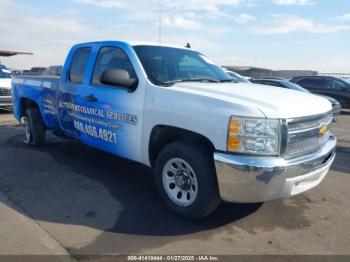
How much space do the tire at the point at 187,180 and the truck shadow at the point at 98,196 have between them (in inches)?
6.6

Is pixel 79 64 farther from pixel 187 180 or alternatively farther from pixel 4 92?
pixel 4 92

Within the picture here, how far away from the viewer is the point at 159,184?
13.7 feet

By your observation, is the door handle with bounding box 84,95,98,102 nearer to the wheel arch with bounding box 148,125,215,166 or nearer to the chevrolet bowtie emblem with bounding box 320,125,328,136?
the wheel arch with bounding box 148,125,215,166

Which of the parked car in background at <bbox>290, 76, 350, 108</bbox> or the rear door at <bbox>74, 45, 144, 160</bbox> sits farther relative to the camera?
the parked car in background at <bbox>290, 76, 350, 108</bbox>

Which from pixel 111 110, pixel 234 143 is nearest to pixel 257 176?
pixel 234 143

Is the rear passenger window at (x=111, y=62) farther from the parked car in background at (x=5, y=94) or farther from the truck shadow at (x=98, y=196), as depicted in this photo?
the parked car in background at (x=5, y=94)

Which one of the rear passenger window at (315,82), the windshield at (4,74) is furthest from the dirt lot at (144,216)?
the rear passenger window at (315,82)

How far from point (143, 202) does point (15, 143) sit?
14.3 ft

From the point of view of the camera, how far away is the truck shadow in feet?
12.6

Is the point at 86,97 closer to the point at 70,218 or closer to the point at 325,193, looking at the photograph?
the point at 70,218

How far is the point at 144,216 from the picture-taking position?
4.02 meters

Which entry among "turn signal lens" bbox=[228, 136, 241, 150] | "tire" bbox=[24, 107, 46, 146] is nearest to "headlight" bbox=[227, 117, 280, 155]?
"turn signal lens" bbox=[228, 136, 241, 150]

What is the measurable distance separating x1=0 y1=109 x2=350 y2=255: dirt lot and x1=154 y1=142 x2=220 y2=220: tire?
6.8 inches

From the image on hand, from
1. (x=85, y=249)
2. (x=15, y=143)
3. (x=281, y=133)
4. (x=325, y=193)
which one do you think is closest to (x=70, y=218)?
(x=85, y=249)
